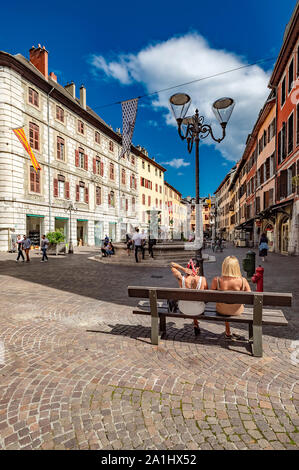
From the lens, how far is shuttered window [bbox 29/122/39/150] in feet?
67.7

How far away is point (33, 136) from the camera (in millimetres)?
20859

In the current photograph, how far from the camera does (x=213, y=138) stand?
7277 millimetres

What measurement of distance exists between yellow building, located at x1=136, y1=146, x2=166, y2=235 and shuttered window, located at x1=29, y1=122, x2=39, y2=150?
65.8 ft

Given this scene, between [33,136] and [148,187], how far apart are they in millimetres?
24815

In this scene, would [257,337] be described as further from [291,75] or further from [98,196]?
[98,196]

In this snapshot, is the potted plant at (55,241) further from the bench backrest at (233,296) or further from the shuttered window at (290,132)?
the shuttered window at (290,132)

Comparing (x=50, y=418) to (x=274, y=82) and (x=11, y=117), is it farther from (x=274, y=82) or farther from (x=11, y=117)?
(x=274, y=82)

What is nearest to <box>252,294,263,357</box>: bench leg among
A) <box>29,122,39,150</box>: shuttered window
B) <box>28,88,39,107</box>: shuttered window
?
<box>29,122,39,150</box>: shuttered window

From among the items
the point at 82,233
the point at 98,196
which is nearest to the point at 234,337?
the point at 82,233

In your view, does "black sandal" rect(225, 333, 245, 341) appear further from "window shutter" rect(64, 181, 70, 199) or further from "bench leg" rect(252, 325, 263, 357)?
"window shutter" rect(64, 181, 70, 199)

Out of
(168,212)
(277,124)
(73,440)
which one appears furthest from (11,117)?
(168,212)

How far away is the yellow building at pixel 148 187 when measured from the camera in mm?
41000

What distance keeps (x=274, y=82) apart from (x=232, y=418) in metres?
24.7

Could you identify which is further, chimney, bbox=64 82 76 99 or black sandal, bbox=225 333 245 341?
chimney, bbox=64 82 76 99
